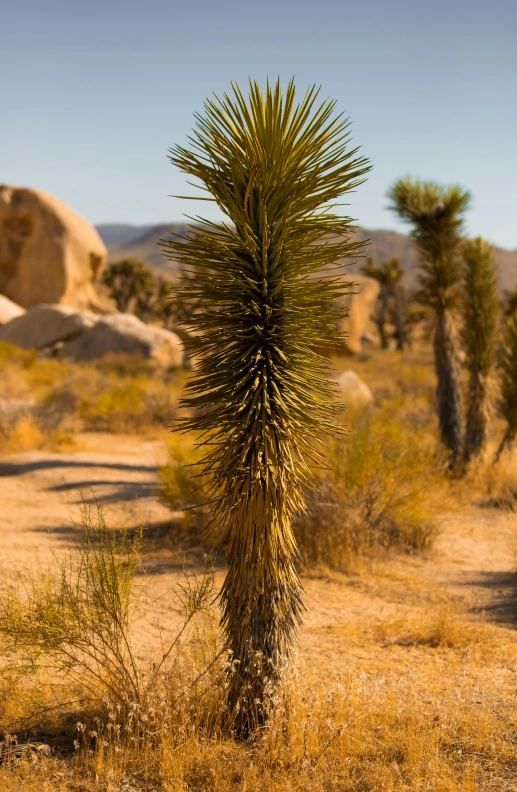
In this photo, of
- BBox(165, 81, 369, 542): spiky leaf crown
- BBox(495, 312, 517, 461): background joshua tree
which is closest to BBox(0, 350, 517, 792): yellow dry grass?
BBox(165, 81, 369, 542): spiky leaf crown

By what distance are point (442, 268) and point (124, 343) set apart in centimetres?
1355

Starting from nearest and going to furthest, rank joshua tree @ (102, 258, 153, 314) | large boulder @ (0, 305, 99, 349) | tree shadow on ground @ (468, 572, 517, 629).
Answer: tree shadow on ground @ (468, 572, 517, 629) < large boulder @ (0, 305, 99, 349) < joshua tree @ (102, 258, 153, 314)

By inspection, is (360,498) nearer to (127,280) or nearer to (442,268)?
(442,268)

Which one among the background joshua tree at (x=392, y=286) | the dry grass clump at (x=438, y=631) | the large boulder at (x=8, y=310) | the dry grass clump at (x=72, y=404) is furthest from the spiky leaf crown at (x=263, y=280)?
the background joshua tree at (x=392, y=286)

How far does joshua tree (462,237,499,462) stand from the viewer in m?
11.9

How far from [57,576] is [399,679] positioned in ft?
9.21

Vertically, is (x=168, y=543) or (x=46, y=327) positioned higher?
(x=46, y=327)

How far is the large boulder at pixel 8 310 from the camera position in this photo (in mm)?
27391

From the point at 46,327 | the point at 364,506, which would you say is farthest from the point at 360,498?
the point at 46,327

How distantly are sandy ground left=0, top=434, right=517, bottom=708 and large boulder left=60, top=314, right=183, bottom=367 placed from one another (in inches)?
403

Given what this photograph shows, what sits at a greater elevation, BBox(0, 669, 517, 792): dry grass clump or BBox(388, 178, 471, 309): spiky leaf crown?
BBox(388, 178, 471, 309): spiky leaf crown

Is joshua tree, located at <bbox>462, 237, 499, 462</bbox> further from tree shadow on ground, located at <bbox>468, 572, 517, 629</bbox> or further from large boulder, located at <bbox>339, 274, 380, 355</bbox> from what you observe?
large boulder, located at <bbox>339, 274, 380, 355</bbox>

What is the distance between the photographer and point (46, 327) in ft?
83.0

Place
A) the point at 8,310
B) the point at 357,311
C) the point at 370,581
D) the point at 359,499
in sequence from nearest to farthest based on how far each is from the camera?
the point at 370,581, the point at 359,499, the point at 357,311, the point at 8,310
